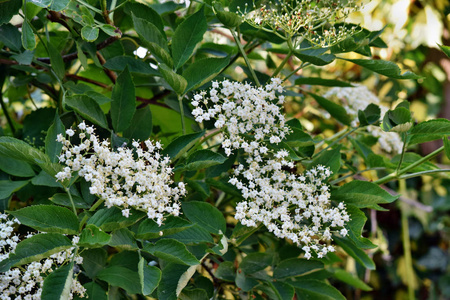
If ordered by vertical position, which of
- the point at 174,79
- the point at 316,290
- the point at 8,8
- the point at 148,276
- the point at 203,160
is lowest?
the point at 316,290

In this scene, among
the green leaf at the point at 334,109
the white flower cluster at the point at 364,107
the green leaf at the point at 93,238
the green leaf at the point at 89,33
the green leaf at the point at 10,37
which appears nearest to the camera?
the green leaf at the point at 93,238

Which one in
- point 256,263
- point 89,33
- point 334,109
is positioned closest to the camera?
point 89,33

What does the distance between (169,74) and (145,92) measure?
11.3 inches

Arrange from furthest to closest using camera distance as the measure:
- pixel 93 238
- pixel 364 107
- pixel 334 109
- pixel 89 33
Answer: pixel 364 107, pixel 334 109, pixel 89 33, pixel 93 238

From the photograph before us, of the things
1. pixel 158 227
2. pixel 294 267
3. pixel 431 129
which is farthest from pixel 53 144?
pixel 431 129

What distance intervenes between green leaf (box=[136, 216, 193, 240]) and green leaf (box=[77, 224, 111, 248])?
6 centimetres

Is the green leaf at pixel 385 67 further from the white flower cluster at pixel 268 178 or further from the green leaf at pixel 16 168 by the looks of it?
the green leaf at pixel 16 168

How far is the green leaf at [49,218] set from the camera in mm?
437

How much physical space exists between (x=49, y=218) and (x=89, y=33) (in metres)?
0.22

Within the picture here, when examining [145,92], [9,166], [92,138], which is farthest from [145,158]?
[145,92]

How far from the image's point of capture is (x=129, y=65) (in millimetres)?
605

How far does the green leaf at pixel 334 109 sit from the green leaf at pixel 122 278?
1.40 ft

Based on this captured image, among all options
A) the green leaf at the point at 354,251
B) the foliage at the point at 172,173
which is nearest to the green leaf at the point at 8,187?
the foliage at the point at 172,173

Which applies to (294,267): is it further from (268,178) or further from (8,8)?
(8,8)
